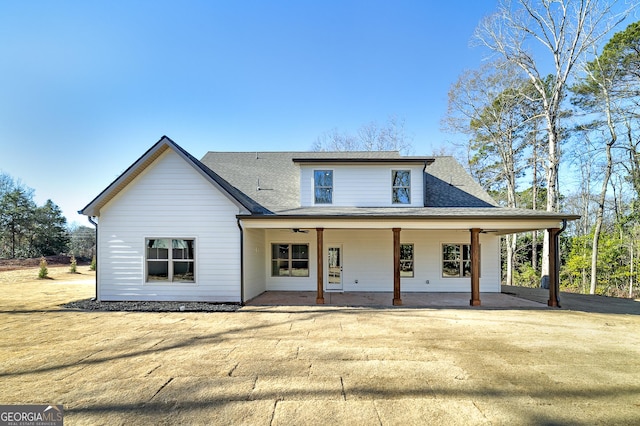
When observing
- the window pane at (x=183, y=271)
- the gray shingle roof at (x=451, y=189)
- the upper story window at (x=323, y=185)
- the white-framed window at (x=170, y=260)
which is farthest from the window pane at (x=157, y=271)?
the gray shingle roof at (x=451, y=189)

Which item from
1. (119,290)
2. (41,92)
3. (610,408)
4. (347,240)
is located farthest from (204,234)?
(41,92)

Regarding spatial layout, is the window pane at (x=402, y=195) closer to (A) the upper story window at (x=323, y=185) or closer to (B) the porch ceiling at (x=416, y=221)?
(B) the porch ceiling at (x=416, y=221)

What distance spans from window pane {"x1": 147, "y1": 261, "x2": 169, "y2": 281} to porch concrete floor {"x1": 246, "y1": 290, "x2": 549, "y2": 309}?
2.87 m

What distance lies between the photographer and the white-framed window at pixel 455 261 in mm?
12422

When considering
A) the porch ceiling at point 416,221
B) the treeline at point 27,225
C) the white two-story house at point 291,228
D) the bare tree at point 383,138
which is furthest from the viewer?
the treeline at point 27,225

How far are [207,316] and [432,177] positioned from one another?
35.1 feet

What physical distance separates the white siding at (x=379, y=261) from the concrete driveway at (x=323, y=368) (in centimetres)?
421

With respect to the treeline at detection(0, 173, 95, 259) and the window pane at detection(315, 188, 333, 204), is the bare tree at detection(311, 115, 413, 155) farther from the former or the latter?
the treeline at detection(0, 173, 95, 259)

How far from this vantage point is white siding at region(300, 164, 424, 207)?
38.0ft

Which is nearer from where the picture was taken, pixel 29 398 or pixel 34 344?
pixel 29 398

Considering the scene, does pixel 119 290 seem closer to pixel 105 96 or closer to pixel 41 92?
pixel 105 96

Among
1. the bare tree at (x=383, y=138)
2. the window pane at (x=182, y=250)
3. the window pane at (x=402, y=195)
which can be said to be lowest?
the window pane at (x=182, y=250)

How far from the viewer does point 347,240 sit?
1238 centimetres

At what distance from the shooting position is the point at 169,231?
9.78 metres
